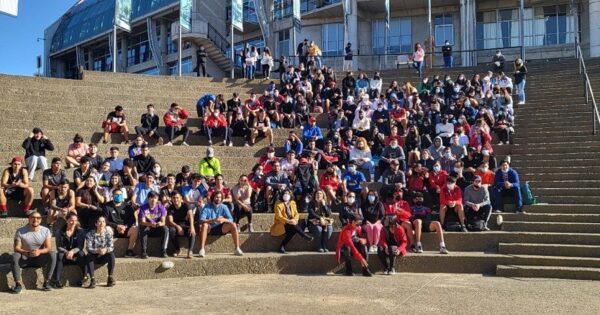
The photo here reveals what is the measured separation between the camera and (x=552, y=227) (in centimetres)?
1158

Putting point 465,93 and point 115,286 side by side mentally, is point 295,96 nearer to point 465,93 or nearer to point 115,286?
point 465,93

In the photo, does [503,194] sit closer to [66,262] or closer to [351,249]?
[351,249]

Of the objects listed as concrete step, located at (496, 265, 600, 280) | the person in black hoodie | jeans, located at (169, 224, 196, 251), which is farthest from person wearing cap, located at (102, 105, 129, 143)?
concrete step, located at (496, 265, 600, 280)

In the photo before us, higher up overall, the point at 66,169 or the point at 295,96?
the point at 295,96

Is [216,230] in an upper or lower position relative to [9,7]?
lower

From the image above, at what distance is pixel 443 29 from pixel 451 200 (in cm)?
2597

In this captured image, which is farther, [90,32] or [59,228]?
[90,32]

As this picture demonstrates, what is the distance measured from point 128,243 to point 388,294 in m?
5.01

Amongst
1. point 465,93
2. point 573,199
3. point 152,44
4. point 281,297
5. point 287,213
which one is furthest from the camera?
point 152,44

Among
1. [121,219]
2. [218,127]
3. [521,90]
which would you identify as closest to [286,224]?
[121,219]

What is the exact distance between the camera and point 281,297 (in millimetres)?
8711

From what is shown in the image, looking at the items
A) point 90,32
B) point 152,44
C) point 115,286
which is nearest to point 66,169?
point 115,286

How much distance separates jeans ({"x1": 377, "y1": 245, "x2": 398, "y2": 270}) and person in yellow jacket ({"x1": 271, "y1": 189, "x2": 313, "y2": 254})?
→ 159 centimetres

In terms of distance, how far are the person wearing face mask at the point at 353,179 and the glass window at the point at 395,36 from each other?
23.9m
